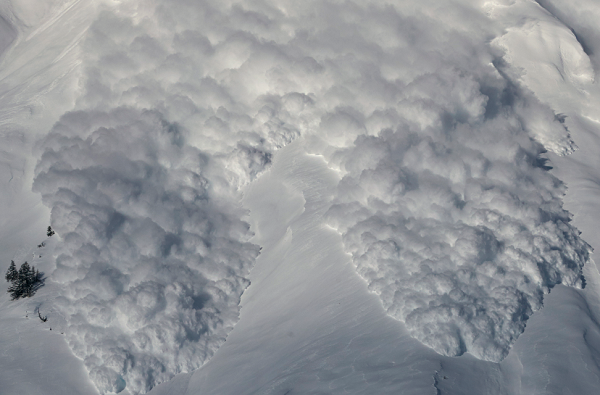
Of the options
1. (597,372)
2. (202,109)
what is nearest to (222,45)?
(202,109)

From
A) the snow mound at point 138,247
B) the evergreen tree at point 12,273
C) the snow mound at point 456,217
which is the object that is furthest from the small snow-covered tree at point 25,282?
the snow mound at point 456,217

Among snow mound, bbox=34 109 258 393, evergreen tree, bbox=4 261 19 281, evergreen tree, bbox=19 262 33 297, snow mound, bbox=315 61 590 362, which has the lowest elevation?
evergreen tree, bbox=4 261 19 281

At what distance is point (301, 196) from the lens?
133ft

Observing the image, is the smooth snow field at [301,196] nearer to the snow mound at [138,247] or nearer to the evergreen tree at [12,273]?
the snow mound at [138,247]

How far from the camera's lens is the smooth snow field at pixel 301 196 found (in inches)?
1268

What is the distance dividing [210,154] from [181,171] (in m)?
2.57

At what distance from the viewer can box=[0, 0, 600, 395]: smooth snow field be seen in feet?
106

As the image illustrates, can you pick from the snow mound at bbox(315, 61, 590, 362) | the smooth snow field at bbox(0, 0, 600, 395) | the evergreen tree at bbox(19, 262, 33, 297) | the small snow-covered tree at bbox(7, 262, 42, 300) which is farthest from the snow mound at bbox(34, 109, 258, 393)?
the snow mound at bbox(315, 61, 590, 362)

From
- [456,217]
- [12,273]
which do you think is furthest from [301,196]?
[12,273]

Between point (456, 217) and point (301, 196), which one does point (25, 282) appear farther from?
point (456, 217)

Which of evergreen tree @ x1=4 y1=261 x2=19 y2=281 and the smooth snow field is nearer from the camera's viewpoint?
the smooth snow field

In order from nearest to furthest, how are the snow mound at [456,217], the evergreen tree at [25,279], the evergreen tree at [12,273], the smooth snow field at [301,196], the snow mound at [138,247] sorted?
the smooth snow field at [301,196] → the snow mound at [456,217] → the snow mound at [138,247] → the evergreen tree at [25,279] → the evergreen tree at [12,273]

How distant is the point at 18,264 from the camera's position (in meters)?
38.4

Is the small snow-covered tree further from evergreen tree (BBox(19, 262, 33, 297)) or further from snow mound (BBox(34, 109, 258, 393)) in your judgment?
snow mound (BBox(34, 109, 258, 393))
